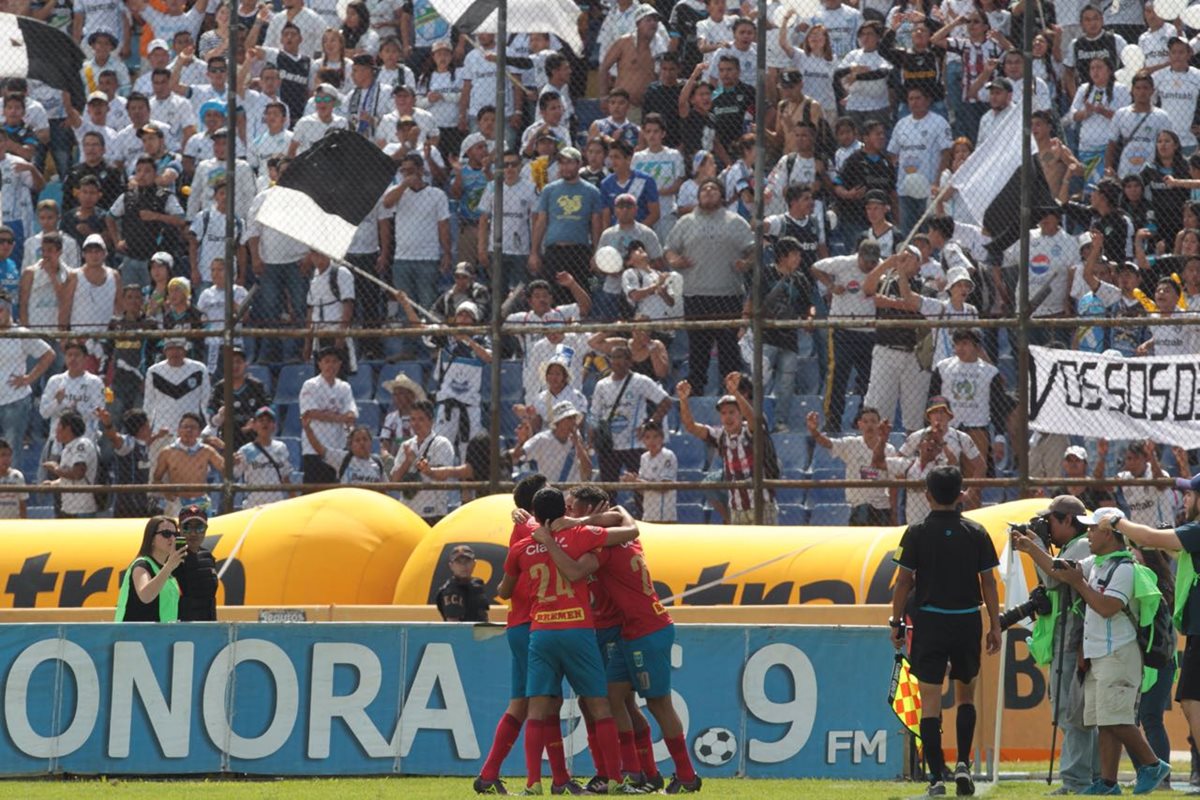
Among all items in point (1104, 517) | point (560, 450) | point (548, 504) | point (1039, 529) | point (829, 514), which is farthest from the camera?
point (829, 514)

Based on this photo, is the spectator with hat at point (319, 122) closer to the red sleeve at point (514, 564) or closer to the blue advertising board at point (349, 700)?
the blue advertising board at point (349, 700)

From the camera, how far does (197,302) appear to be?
19.6 metres

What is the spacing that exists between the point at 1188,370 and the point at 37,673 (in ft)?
27.4

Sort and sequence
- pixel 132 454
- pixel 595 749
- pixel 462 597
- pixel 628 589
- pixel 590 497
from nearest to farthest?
1. pixel 595 749
2. pixel 628 589
3. pixel 590 497
4. pixel 462 597
5. pixel 132 454

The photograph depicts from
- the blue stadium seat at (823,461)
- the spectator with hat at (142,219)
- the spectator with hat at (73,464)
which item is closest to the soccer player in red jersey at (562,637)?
the blue stadium seat at (823,461)

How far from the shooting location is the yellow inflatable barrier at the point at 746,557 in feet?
48.2

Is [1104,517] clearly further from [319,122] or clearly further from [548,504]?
[319,122]

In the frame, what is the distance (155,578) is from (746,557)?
4424mm

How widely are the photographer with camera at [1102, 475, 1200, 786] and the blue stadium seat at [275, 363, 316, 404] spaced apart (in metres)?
9.37

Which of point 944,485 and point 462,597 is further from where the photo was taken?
point 462,597

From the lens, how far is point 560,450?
56.0 ft

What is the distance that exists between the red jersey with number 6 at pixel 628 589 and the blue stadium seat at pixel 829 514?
6.08m

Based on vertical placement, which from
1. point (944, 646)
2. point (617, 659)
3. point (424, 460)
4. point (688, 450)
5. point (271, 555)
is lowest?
point (271, 555)

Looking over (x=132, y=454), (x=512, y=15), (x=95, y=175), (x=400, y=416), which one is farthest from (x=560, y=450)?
(x=95, y=175)
